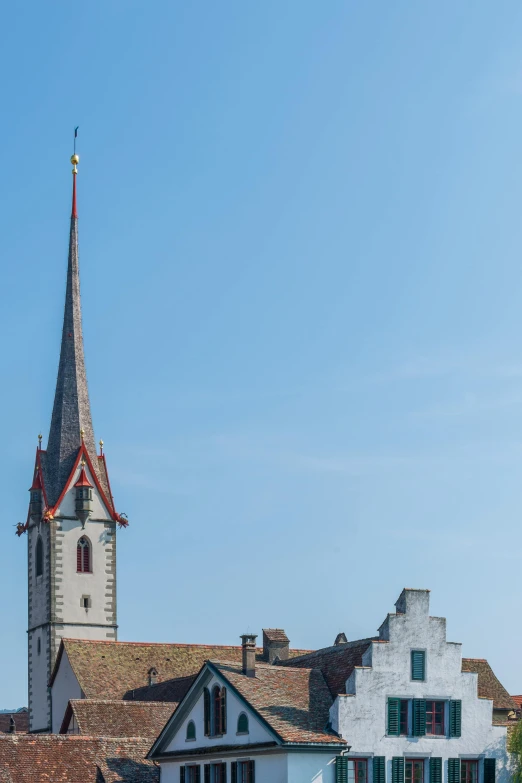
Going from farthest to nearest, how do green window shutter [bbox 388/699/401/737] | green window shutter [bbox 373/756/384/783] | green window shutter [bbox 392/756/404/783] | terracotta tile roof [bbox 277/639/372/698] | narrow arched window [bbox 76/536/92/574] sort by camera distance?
narrow arched window [bbox 76/536/92/574] < terracotta tile roof [bbox 277/639/372/698] < green window shutter [bbox 388/699/401/737] < green window shutter [bbox 392/756/404/783] < green window shutter [bbox 373/756/384/783]

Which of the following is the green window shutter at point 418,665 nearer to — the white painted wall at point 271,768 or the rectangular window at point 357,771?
the rectangular window at point 357,771

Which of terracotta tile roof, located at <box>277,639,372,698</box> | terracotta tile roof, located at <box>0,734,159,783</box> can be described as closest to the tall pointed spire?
terracotta tile roof, located at <box>0,734,159,783</box>

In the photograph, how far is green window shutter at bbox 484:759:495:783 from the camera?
56906 mm

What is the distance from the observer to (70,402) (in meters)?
107

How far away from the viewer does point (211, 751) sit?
5762 cm

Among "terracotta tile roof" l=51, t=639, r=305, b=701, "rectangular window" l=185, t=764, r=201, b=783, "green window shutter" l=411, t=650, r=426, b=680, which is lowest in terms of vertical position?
"rectangular window" l=185, t=764, r=201, b=783

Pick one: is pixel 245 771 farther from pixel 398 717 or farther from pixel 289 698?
pixel 398 717

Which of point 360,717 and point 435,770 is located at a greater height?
point 360,717

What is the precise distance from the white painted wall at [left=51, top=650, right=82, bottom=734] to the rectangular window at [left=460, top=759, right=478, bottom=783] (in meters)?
30.5

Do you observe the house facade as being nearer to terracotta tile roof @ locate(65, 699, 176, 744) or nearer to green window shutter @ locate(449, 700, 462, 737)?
green window shutter @ locate(449, 700, 462, 737)

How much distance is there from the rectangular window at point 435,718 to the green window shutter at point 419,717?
1.18 ft

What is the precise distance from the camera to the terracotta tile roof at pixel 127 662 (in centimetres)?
8194

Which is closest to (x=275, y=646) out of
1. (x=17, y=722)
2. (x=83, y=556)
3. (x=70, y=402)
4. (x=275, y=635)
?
(x=275, y=635)

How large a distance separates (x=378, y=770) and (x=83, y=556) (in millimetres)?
48688
